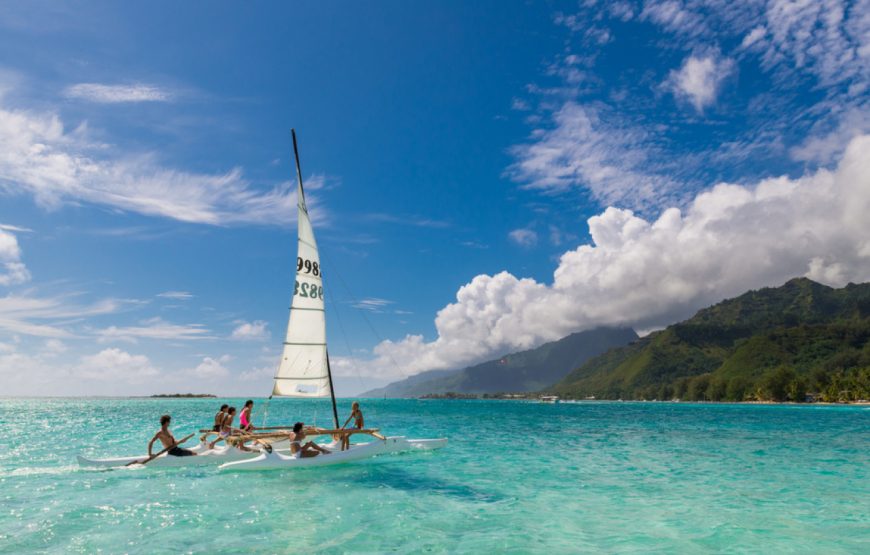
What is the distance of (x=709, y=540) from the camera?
1270cm

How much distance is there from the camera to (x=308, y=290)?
88.6 feet

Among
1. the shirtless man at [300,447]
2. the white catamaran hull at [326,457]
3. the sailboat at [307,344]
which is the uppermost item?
the sailboat at [307,344]

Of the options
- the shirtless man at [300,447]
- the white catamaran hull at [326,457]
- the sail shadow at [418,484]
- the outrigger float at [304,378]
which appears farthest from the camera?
the outrigger float at [304,378]

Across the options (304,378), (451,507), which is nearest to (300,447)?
(304,378)

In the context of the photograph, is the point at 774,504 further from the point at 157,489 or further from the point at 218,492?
the point at 157,489

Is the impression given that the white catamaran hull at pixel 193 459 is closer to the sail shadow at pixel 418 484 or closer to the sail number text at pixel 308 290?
the sail shadow at pixel 418 484

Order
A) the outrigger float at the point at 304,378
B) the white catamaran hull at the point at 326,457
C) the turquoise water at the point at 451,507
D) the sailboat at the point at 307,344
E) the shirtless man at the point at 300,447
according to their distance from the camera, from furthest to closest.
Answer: the sailboat at the point at 307,344 → the outrigger float at the point at 304,378 → the shirtless man at the point at 300,447 → the white catamaran hull at the point at 326,457 → the turquoise water at the point at 451,507

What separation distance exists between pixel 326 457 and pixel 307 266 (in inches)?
392

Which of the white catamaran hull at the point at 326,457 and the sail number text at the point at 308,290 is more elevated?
the sail number text at the point at 308,290

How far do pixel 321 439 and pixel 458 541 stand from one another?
20.4m

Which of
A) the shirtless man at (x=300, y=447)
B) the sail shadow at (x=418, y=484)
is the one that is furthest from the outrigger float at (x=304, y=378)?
the sail shadow at (x=418, y=484)

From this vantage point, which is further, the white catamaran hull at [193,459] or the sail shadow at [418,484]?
the white catamaran hull at [193,459]

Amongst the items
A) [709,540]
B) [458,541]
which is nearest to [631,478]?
[709,540]

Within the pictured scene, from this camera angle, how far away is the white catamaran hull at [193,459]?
76.2ft
